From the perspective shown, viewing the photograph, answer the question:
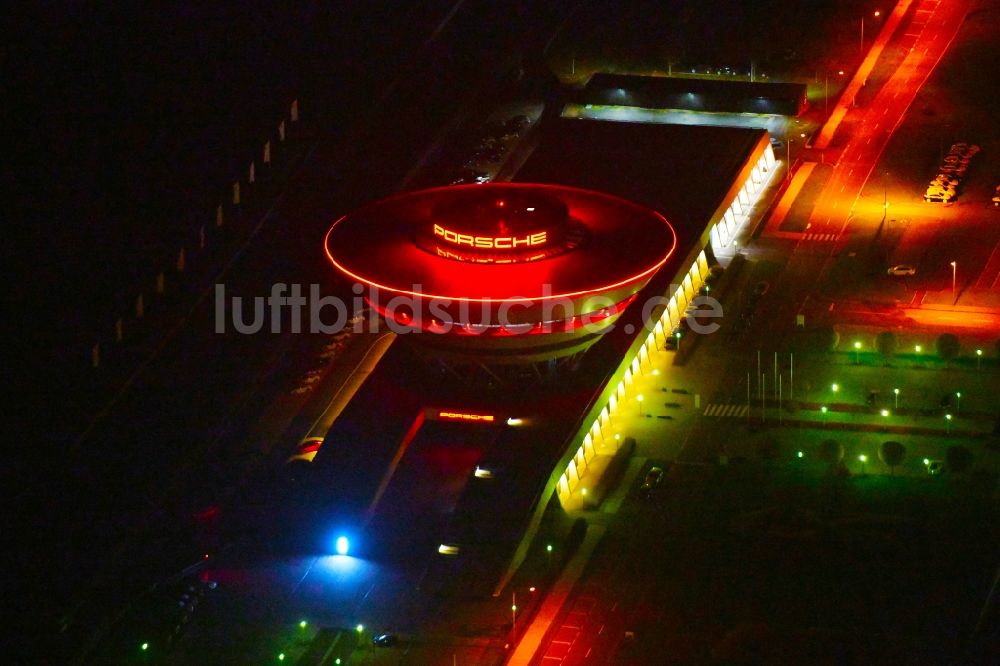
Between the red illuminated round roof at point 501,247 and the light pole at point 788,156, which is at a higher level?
the red illuminated round roof at point 501,247

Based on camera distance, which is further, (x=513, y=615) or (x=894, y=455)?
(x=894, y=455)

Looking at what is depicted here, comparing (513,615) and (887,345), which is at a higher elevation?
(887,345)

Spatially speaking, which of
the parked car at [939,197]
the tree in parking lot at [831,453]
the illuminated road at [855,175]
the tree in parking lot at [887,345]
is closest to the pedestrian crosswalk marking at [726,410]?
the tree in parking lot at [831,453]

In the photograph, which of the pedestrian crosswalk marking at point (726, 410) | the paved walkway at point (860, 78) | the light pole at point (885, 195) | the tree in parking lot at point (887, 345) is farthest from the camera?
the paved walkway at point (860, 78)

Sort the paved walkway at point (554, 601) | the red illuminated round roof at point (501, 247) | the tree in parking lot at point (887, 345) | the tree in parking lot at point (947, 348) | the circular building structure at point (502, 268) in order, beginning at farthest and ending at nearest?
the tree in parking lot at point (887, 345) < the tree in parking lot at point (947, 348) < the red illuminated round roof at point (501, 247) < the circular building structure at point (502, 268) < the paved walkway at point (554, 601)

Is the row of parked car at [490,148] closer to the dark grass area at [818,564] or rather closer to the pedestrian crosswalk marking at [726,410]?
the pedestrian crosswalk marking at [726,410]

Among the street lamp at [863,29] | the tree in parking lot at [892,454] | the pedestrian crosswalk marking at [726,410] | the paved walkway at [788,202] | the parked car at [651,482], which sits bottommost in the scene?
the parked car at [651,482]

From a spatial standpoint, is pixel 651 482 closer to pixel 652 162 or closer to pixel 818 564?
pixel 818 564

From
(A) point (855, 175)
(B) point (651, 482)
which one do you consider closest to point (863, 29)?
(A) point (855, 175)
